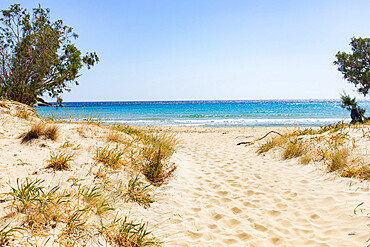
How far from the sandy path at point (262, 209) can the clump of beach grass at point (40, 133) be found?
2594 mm

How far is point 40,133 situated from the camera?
15.5 feet

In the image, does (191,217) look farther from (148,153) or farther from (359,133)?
(359,133)

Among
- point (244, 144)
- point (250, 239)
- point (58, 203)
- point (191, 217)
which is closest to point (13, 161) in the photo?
point (58, 203)

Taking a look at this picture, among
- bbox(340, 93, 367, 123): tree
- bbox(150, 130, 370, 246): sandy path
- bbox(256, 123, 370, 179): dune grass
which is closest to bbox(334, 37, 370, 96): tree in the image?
bbox(340, 93, 367, 123): tree

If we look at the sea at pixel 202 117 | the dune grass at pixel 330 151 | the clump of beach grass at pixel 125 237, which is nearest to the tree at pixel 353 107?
the sea at pixel 202 117

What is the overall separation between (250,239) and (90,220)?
77.1 inches

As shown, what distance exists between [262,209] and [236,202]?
0.46m

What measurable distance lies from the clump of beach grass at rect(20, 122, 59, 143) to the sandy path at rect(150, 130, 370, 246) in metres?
2.59

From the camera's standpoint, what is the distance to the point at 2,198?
2.58 m

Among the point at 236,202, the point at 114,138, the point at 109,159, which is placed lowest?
the point at 236,202

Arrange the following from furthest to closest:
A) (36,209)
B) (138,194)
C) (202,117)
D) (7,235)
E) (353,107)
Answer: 1. (202,117)
2. (353,107)
3. (138,194)
4. (36,209)
5. (7,235)

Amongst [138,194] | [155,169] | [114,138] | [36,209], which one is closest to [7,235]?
[36,209]

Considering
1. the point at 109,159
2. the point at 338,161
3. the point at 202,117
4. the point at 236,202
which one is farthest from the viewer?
the point at 202,117

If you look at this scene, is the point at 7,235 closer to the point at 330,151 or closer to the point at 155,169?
the point at 155,169
